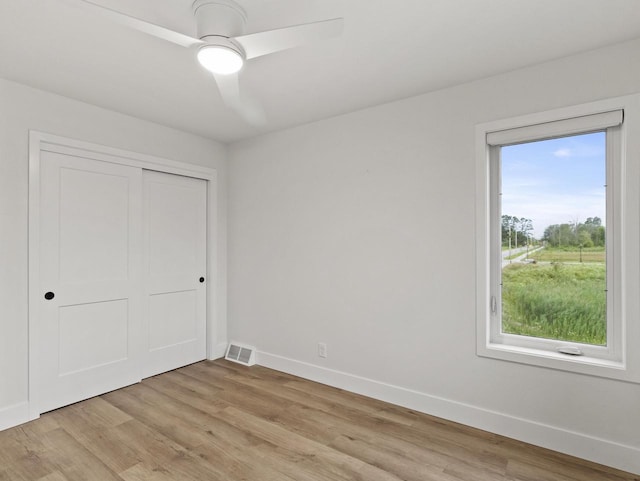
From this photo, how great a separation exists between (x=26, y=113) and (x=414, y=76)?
2889 millimetres

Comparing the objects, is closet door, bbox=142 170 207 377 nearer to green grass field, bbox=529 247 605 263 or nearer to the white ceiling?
the white ceiling

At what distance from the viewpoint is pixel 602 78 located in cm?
211

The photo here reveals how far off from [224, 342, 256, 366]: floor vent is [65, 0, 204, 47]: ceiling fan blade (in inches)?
121

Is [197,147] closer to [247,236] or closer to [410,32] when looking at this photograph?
[247,236]

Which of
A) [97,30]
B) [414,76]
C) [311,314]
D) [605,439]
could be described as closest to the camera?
[97,30]

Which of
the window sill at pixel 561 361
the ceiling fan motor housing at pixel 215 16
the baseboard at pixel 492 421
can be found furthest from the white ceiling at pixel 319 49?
the baseboard at pixel 492 421

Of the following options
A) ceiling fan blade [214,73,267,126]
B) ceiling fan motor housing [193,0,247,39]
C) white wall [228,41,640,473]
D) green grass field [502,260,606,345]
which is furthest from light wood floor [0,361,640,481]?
ceiling fan motor housing [193,0,247,39]

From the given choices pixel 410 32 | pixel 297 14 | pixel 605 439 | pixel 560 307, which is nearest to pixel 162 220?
pixel 297 14

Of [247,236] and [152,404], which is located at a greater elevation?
[247,236]

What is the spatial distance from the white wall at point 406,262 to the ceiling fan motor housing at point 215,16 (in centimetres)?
157

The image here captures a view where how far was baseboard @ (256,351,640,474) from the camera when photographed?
6.73 ft

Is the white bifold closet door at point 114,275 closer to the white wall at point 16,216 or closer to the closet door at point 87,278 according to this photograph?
the closet door at point 87,278

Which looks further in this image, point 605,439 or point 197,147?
point 197,147

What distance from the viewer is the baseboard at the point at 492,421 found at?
80.8 inches
